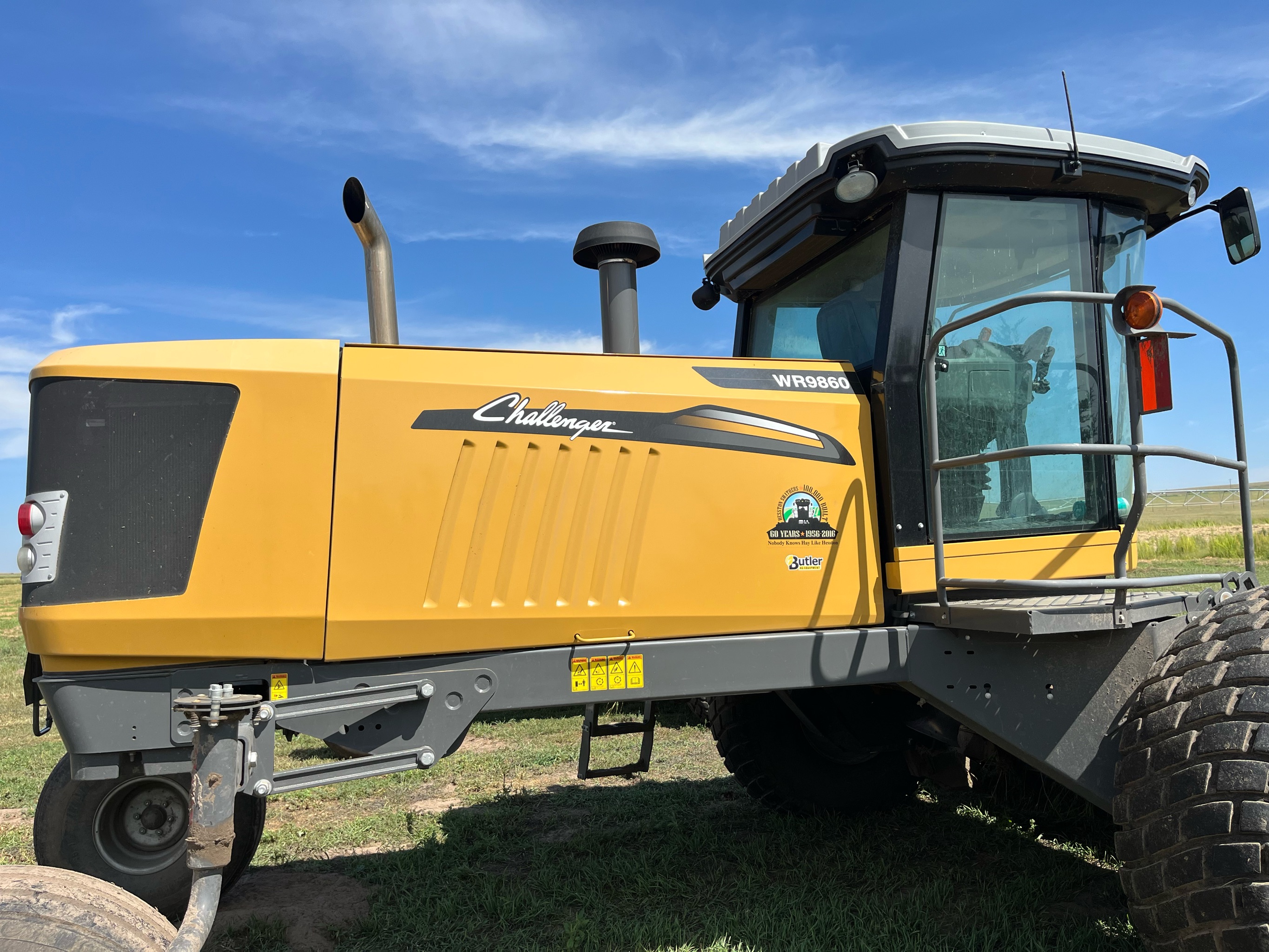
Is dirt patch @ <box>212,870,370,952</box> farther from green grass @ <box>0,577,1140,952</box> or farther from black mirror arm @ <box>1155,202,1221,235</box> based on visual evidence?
black mirror arm @ <box>1155,202,1221,235</box>

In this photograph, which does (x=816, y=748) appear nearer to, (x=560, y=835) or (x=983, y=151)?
(x=560, y=835)

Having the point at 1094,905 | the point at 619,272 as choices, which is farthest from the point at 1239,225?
the point at 1094,905

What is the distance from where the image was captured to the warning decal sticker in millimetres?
2863

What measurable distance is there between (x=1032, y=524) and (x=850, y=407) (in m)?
0.84

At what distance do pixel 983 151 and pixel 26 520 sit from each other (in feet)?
11.0

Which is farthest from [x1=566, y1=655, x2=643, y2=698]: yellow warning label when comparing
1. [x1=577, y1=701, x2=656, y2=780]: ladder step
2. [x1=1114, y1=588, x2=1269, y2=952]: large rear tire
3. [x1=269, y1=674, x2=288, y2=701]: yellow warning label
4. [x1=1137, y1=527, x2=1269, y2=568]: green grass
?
[x1=1137, y1=527, x2=1269, y2=568]: green grass

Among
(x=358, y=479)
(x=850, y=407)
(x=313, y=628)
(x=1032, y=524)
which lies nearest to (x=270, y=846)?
(x=313, y=628)

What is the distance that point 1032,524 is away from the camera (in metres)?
3.34

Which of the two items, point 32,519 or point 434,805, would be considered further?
point 434,805

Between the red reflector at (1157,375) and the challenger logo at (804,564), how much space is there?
118 cm

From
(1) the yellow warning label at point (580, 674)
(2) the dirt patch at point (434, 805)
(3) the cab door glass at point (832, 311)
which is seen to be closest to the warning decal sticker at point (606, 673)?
(1) the yellow warning label at point (580, 674)

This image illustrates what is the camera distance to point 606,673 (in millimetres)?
2885

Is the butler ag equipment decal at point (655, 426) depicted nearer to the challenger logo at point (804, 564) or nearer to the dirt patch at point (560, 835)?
the challenger logo at point (804, 564)

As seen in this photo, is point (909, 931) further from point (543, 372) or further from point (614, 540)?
point (543, 372)
